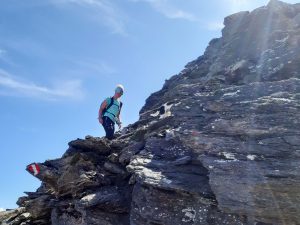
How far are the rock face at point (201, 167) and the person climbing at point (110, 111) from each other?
4.13 feet

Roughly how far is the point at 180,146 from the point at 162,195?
3.28 meters

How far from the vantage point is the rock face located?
1538 centimetres

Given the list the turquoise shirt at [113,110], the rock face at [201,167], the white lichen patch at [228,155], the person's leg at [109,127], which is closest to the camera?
the rock face at [201,167]

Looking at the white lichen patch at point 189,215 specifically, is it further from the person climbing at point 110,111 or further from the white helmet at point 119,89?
the white helmet at point 119,89

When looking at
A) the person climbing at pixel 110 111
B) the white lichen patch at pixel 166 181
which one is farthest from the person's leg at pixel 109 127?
the white lichen patch at pixel 166 181

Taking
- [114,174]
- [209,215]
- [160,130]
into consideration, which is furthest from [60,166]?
[209,215]

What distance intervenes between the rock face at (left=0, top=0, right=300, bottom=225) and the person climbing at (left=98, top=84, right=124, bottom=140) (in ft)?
4.13

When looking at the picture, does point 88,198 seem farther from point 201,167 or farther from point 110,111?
point 110,111

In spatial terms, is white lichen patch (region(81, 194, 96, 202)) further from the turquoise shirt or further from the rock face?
the turquoise shirt

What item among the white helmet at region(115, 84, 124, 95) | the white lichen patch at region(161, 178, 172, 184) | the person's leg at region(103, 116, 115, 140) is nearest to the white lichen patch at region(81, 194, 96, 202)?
the white lichen patch at region(161, 178, 172, 184)

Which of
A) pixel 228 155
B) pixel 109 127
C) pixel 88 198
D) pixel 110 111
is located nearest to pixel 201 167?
pixel 228 155

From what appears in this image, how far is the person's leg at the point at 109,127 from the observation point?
25577 mm

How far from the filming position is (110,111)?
25.3m

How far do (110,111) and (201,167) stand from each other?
30.4 feet
